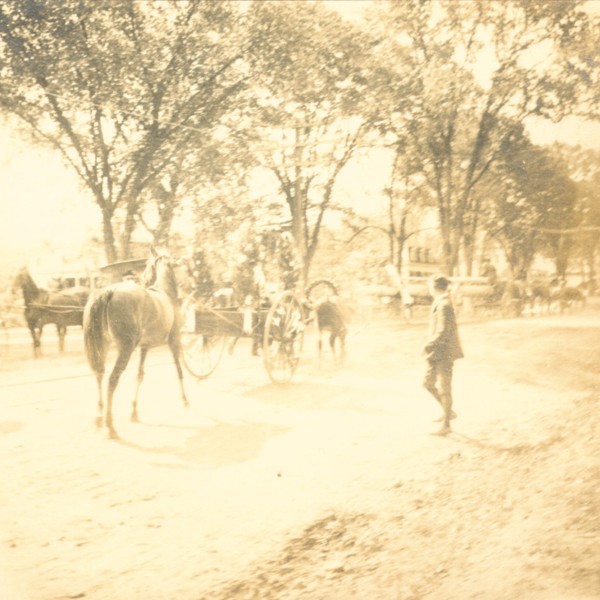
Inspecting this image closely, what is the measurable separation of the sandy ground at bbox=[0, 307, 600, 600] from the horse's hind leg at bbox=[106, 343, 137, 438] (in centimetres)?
5

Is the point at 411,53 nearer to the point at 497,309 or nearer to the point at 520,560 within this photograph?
the point at 497,309

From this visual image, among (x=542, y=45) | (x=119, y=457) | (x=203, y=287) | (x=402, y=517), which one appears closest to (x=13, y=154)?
(x=119, y=457)

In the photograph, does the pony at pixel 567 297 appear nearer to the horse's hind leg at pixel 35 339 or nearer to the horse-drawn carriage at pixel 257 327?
the horse-drawn carriage at pixel 257 327

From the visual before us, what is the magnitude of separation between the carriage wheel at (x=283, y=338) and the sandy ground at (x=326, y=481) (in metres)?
1.20

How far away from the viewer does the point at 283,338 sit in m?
4.46

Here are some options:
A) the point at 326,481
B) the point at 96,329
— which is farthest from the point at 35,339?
the point at 326,481

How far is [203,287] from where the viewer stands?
10.6 feet

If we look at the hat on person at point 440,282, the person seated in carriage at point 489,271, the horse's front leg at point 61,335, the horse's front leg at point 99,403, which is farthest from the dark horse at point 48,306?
the person seated in carriage at point 489,271

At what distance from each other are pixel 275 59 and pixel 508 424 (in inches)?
76.0

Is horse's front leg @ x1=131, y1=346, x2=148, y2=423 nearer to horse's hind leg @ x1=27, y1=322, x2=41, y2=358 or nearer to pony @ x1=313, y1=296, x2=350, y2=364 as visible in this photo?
horse's hind leg @ x1=27, y1=322, x2=41, y2=358

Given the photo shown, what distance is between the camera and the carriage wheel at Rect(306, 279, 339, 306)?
120 inches

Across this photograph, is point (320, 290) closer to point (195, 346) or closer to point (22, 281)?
point (22, 281)

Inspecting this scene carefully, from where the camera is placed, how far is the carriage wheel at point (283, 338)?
397cm

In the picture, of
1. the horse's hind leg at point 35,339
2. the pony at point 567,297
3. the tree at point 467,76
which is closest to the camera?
the horse's hind leg at point 35,339
